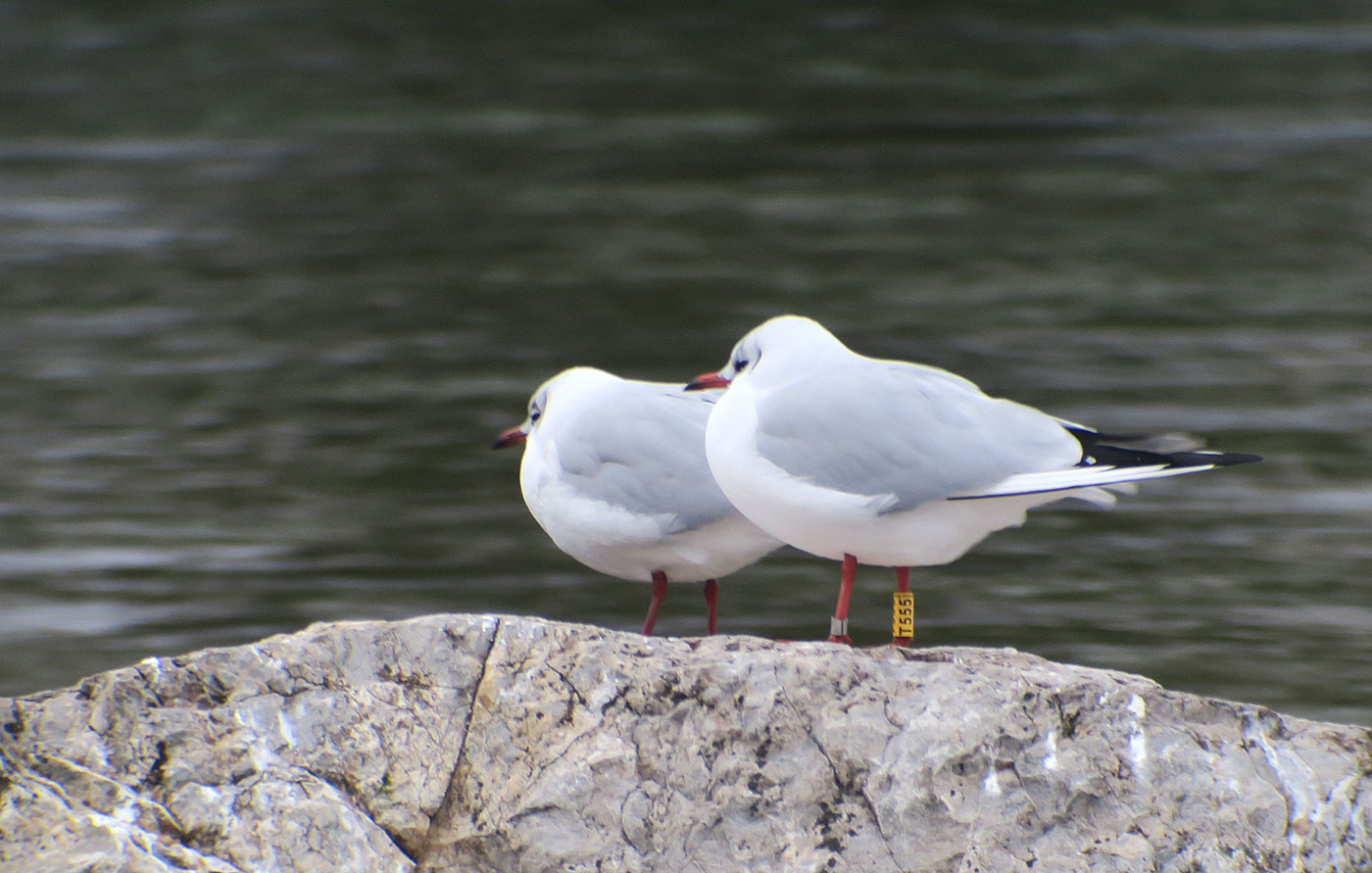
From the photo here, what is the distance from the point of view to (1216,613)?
761 cm

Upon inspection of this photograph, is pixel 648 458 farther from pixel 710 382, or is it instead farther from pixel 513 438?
pixel 513 438

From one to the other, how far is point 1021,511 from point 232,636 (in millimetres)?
3966

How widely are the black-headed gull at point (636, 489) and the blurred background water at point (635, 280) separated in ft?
6.92

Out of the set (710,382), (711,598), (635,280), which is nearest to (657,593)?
(711,598)

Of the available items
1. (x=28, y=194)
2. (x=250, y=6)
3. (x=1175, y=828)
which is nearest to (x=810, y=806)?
(x=1175, y=828)

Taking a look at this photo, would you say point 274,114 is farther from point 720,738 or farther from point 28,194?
point 720,738

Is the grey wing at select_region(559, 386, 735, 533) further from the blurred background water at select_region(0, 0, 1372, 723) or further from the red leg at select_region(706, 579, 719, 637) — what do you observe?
the blurred background water at select_region(0, 0, 1372, 723)

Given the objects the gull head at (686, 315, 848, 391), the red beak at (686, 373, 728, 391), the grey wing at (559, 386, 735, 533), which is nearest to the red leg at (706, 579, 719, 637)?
the grey wing at (559, 386, 735, 533)

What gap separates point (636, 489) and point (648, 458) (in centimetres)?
12

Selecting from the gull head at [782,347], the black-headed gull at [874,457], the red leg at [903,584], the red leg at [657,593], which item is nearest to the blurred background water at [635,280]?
the red leg at [657,593]

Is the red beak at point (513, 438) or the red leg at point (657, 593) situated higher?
the red beak at point (513, 438)

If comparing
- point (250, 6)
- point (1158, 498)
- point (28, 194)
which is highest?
point (250, 6)

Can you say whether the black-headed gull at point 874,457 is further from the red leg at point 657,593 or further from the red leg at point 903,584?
the red leg at point 657,593

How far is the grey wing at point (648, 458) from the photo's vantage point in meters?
5.16
